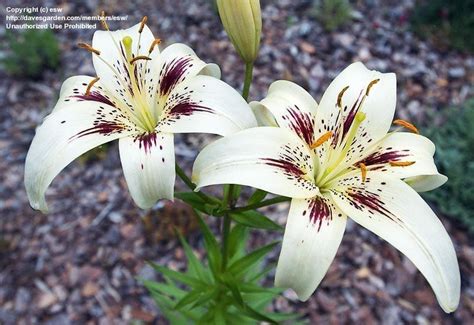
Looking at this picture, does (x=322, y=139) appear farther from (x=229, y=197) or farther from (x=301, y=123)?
(x=229, y=197)

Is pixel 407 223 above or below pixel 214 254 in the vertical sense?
above

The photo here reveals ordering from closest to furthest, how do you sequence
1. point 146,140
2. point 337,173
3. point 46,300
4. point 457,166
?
point 146,140
point 337,173
point 46,300
point 457,166

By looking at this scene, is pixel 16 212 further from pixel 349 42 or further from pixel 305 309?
pixel 349 42

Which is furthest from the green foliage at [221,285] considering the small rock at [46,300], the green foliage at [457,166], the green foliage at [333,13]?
the green foliage at [333,13]

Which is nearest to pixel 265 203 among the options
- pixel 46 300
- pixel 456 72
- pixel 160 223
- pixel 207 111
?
pixel 207 111

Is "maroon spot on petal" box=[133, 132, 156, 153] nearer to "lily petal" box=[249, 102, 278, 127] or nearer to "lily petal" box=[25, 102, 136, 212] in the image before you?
"lily petal" box=[25, 102, 136, 212]

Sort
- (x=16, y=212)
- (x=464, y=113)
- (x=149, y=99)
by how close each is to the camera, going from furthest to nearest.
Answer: (x=464, y=113) < (x=16, y=212) < (x=149, y=99)

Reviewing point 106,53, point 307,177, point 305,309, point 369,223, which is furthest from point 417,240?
point 305,309
